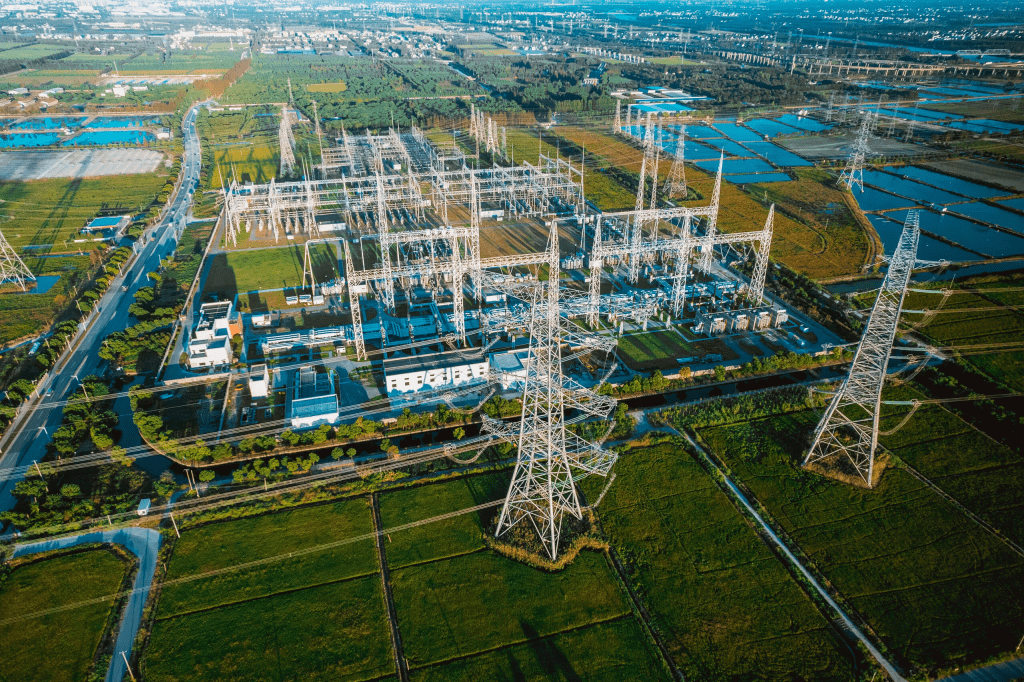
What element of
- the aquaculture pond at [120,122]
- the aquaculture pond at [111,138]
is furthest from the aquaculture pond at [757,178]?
the aquaculture pond at [120,122]

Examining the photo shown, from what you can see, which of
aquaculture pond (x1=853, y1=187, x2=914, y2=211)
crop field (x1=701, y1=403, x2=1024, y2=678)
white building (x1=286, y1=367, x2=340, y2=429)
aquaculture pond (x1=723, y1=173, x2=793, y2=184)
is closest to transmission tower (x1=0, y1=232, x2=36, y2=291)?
white building (x1=286, y1=367, x2=340, y2=429)

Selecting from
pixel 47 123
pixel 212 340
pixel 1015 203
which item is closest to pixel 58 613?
pixel 212 340

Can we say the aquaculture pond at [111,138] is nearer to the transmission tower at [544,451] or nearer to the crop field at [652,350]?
the crop field at [652,350]

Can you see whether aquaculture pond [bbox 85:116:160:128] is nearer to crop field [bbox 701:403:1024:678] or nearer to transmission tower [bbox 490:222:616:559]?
transmission tower [bbox 490:222:616:559]

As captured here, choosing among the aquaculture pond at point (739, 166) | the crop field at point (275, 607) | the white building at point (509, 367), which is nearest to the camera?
the crop field at point (275, 607)

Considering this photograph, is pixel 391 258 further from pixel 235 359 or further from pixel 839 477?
pixel 839 477

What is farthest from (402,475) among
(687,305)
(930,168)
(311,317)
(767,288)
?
(930,168)
